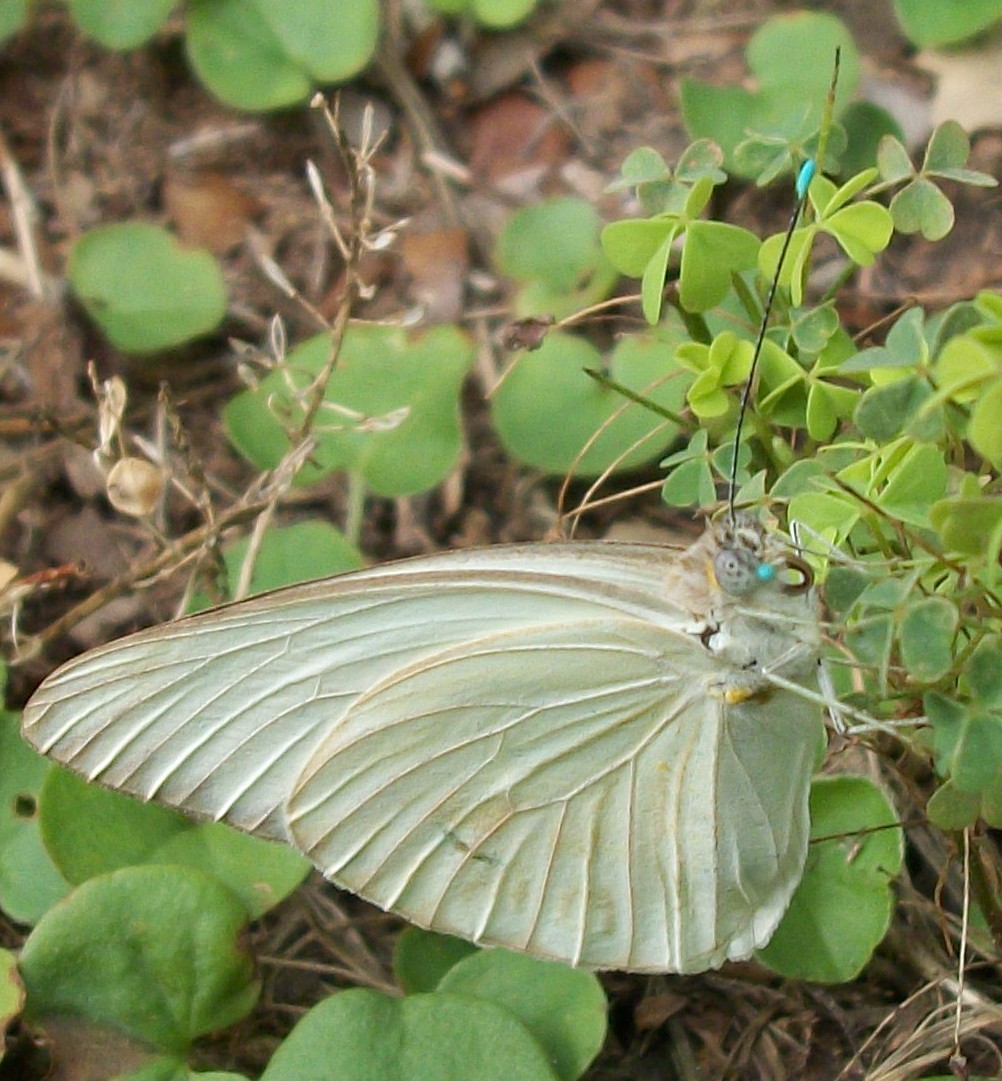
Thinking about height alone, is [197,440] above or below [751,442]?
below

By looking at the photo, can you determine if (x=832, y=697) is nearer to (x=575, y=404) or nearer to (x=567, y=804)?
(x=567, y=804)

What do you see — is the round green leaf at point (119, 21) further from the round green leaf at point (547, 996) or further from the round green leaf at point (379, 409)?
the round green leaf at point (547, 996)

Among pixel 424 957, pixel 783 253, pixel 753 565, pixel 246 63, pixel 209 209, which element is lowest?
pixel 424 957

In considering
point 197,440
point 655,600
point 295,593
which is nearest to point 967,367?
point 655,600

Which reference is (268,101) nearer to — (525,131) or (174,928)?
(525,131)

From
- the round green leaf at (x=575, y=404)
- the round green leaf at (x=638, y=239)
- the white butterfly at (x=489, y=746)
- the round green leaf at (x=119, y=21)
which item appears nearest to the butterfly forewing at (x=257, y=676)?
the white butterfly at (x=489, y=746)

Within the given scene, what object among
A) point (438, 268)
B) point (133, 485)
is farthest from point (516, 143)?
point (133, 485)
